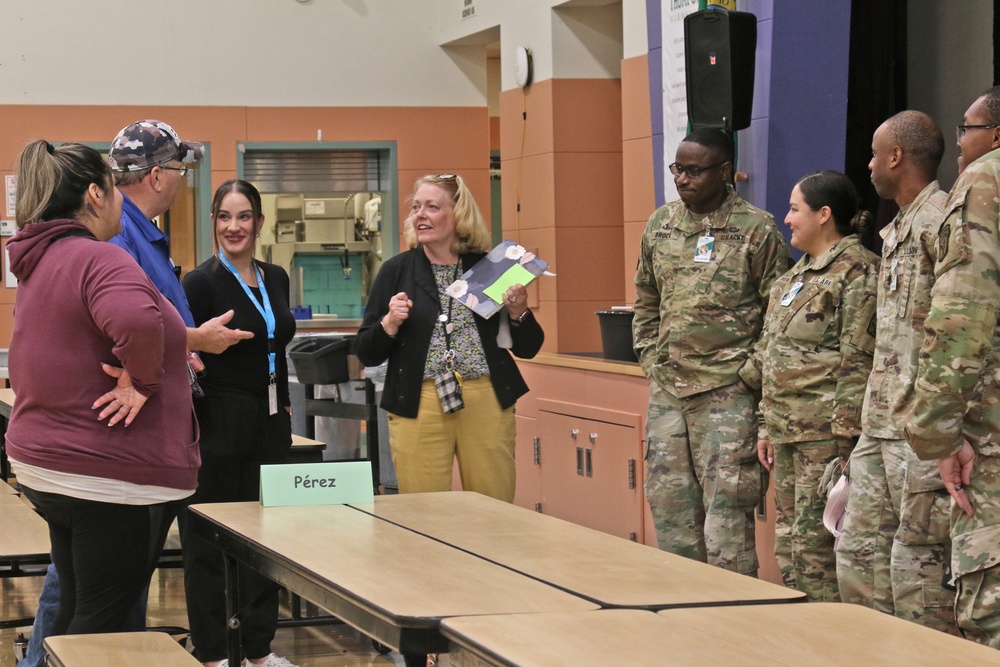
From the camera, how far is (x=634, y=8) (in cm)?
797

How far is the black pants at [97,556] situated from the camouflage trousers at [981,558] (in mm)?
1844

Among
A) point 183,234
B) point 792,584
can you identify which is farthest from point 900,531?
point 183,234

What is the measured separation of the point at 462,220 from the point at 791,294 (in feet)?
3.58

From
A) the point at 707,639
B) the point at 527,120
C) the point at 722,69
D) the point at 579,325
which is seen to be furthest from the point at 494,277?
the point at 527,120

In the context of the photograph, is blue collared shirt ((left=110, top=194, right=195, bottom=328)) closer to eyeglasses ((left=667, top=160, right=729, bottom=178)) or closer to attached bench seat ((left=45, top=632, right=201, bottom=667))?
attached bench seat ((left=45, top=632, right=201, bottom=667))

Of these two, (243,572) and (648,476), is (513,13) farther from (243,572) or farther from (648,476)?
(243,572)

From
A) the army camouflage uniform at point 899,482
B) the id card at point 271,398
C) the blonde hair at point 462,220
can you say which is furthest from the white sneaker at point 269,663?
the army camouflage uniform at point 899,482

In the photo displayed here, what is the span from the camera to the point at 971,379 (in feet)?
8.96

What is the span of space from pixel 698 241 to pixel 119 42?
736 centimetres

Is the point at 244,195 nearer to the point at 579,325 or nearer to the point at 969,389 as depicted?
the point at 969,389

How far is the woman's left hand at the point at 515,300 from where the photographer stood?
3963mm

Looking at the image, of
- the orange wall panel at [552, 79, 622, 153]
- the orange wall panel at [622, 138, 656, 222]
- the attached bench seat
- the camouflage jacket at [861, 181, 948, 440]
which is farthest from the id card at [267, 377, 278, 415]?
the orange wall panel at [552, 79, 622, 153]

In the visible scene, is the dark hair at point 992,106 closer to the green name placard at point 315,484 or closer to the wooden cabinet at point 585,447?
the green name placard at point 315,484

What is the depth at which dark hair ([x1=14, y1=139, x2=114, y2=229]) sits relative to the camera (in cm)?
282
